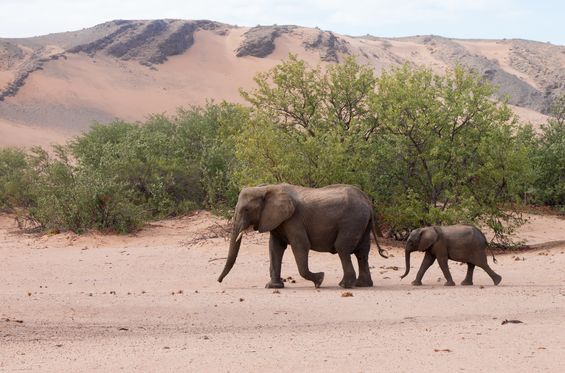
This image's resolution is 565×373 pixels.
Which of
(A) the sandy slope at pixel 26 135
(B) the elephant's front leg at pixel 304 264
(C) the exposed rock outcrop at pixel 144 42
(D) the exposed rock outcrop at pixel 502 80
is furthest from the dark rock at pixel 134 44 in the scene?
(B) the elephant's front leg at pixel 304 264

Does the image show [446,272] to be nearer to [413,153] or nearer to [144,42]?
[413,153]

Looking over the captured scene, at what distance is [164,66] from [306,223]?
55.7m

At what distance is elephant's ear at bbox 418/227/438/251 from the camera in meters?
13.5

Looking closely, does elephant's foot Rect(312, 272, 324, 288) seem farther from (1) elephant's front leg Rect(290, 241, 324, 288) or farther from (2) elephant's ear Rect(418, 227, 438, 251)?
(2) elephant's ear Rect(418, 227, 438, 251)

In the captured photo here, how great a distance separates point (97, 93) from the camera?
5981 centimetres

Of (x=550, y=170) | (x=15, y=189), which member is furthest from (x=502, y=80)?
(x=15, y=189)

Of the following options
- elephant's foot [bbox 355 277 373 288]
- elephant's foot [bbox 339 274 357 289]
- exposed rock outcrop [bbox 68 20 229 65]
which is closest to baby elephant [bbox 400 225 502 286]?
elephant's foot [bbox 355 277 373 288]

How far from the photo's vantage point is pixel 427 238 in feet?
44.4

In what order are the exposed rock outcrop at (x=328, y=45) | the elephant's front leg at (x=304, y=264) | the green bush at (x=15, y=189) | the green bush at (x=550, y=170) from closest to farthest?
the elephant's front leg at (x=304, y=264) < the green bush at (x=15, y=189) < the green bush at (x=550, y=170) < the exposed rock outcrop at (x=328, y=45)

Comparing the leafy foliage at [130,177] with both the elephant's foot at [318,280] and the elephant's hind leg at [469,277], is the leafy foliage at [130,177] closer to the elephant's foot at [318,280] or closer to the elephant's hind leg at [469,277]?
the elephant's foot at [318,280]

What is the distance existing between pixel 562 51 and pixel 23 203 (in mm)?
64913

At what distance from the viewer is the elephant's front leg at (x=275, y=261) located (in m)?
13.1

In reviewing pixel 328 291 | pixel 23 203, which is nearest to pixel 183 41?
pixel 23 203

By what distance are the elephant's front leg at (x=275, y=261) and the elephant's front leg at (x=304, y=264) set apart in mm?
333
